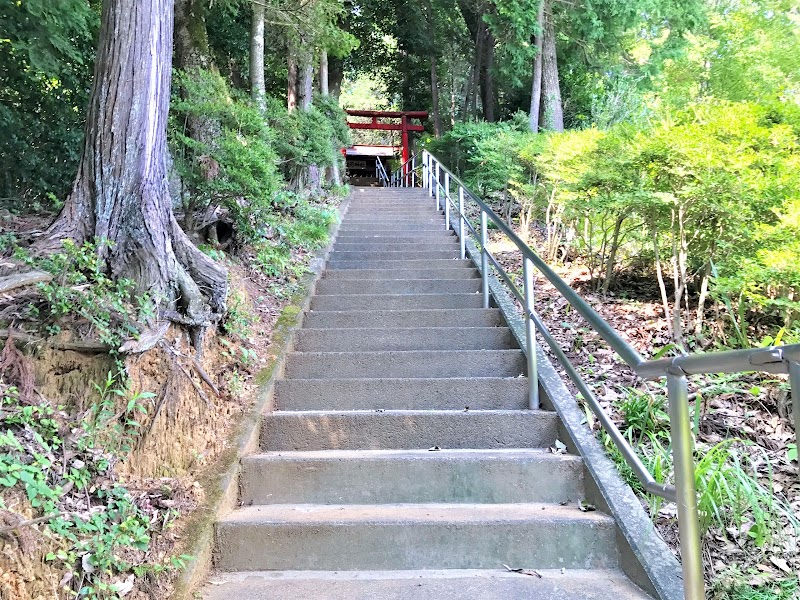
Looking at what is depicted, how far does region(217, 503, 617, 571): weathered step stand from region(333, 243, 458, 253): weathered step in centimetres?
420

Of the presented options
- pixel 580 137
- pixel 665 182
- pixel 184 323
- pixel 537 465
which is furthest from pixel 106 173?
pixel 580 137

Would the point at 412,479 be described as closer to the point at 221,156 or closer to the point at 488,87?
the point at 221,156

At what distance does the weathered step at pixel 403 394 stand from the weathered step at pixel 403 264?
2348 millimetres

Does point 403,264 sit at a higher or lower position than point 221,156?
lower

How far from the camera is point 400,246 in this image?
630 centimetres

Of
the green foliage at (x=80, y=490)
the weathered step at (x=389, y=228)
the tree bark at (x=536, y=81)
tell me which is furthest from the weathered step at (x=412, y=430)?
the tree bark at (x=536, y=81)

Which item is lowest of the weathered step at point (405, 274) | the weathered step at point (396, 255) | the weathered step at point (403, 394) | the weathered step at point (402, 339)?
the weathered step at point (403, 394)

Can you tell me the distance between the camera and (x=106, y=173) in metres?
2.86

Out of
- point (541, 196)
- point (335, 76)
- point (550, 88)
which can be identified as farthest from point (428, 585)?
point (335, 76)

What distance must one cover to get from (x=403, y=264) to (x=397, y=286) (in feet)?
2.14

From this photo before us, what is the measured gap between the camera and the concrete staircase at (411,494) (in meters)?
2.04

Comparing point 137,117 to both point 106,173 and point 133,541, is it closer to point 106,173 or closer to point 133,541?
point 106,173

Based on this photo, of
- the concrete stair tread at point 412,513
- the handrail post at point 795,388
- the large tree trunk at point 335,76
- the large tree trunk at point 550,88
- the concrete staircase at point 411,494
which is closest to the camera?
the handrail post at point 795,388

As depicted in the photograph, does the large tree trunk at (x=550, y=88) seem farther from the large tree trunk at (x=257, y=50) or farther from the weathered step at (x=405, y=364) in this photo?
the weathered step at (x=405, y=364)
